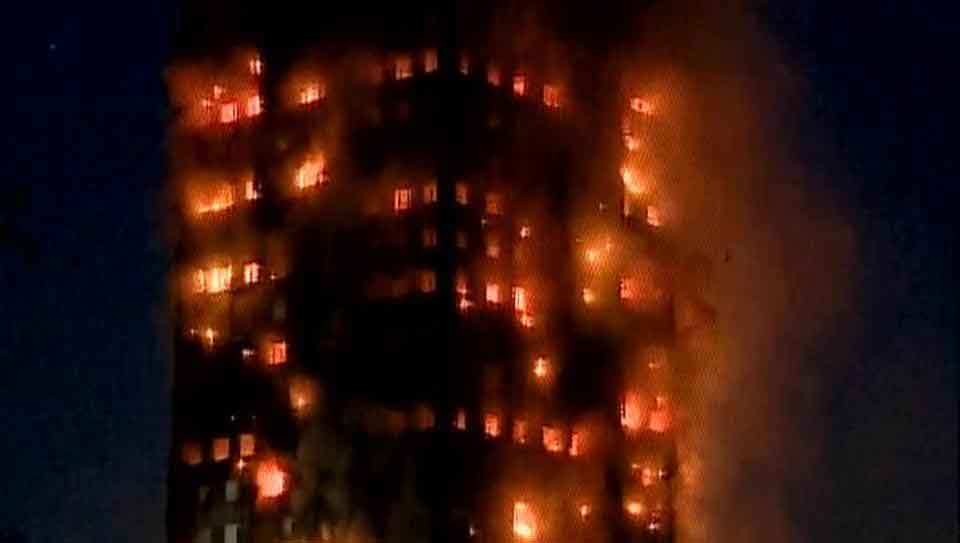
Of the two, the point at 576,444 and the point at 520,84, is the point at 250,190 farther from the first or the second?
the point at 576,444

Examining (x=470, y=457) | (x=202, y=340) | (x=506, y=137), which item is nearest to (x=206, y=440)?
(x=202, y=340)

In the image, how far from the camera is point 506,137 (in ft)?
116

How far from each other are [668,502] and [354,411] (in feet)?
26.5

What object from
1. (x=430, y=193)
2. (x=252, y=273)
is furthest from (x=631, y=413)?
(x=252, y=273)

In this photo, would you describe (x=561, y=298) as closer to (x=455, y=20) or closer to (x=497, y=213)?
(x=497, y=213)

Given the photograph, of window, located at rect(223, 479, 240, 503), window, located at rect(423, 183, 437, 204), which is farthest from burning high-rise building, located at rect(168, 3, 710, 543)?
window, located at rect(223, 479, 240, 503)

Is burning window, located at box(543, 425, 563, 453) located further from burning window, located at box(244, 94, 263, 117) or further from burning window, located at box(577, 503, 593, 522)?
burning window, located at box(244, 94, 263, 117)

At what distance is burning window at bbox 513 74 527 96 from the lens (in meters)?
36.0

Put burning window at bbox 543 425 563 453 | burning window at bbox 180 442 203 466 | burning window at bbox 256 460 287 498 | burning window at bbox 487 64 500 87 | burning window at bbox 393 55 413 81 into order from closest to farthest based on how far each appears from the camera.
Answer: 1. burning window at bbox 543 425 563 453
2. burning window at bbox 256 460 287 498
3. burning window at bbox 393 55 413 81
4. burning window at bbox 487 64 500 87
5. burning window at bbox 180 442 203 466

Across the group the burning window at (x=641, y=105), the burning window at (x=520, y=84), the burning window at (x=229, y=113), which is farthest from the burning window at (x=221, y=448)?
the burning window at (x=641, y=105)

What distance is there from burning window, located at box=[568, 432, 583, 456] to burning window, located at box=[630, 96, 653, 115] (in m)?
8.34

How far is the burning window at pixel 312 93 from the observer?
119 feet

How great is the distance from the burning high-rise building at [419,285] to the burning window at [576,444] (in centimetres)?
8

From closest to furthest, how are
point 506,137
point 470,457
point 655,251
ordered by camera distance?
point 470,457 → point 506,137 → point 655,251
